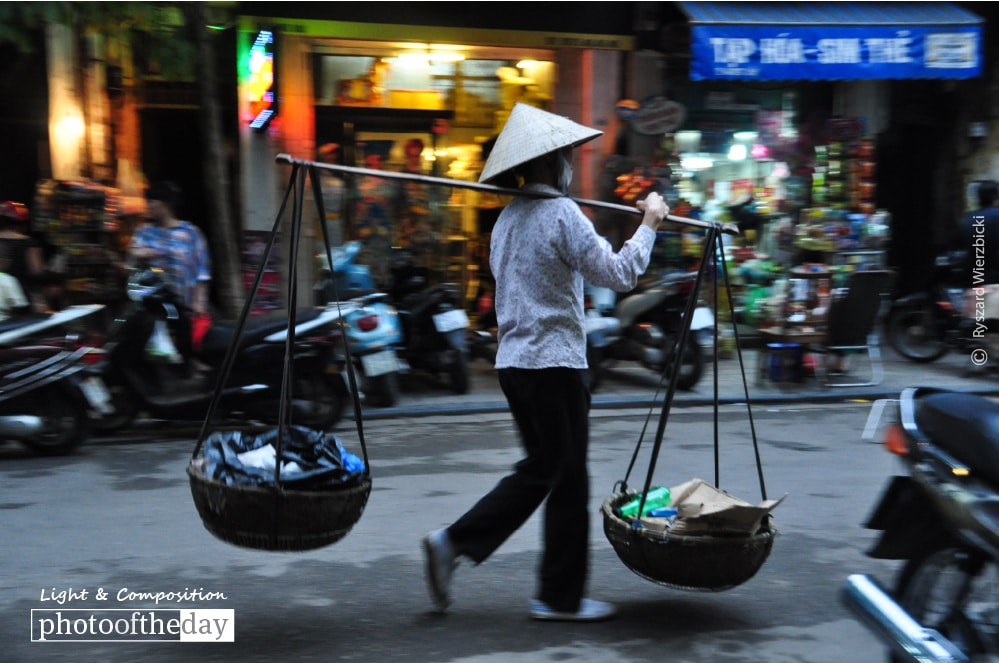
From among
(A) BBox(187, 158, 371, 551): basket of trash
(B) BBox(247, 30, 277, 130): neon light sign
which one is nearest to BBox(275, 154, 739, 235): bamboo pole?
(A) BBox(187, 158, 371, 551): basket of trash

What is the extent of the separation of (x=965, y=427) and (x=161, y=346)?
5527 millimetres

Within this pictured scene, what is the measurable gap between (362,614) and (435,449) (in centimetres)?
304

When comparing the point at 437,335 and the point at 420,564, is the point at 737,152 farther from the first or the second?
the point at 420,564

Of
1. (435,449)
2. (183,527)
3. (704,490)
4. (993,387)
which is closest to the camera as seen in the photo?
(704,490)

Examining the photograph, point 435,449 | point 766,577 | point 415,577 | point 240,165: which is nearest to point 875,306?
point 435,449

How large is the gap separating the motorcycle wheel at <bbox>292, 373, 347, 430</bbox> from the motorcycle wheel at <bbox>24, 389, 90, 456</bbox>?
1.40 m

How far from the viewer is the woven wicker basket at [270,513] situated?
3.21 m

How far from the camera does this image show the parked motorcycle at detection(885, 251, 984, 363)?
965cm

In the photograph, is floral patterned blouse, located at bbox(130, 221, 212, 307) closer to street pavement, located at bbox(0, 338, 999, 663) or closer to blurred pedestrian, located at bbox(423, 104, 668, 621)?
street pavement, located at bbox(0, 338, 999, 663)

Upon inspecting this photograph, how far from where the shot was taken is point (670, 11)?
10812 mm

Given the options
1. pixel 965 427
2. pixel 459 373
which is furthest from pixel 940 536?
pixel 459 373

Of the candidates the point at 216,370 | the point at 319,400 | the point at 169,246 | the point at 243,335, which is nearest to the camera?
the point at 243,335

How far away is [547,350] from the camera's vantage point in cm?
352

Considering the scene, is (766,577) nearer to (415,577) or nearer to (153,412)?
(415,577)
